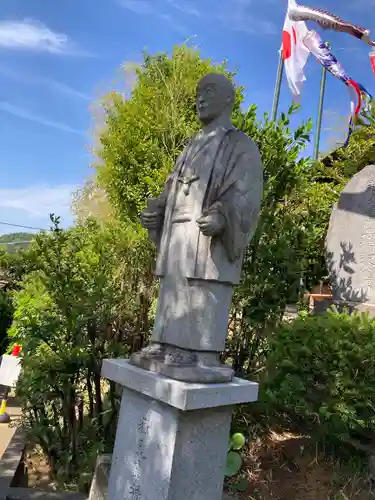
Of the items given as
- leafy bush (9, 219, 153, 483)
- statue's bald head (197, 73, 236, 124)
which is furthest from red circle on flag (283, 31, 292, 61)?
statue's bald head (197, 73, 236, 124)

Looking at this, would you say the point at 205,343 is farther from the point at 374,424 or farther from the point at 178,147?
the point at 178,147

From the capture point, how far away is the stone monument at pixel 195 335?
2359 millimetres

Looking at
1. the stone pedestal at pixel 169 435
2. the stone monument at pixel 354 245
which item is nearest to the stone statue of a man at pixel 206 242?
the stone pedestal at pixel 169 435

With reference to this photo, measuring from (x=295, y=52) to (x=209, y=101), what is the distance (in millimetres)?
8447

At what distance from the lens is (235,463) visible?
3959mm

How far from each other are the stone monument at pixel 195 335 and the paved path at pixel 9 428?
9.83 ft

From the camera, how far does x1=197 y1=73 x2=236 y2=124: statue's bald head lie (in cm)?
267

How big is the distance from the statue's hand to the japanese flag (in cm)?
853

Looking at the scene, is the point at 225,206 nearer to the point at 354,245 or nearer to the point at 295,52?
the point at 354,245

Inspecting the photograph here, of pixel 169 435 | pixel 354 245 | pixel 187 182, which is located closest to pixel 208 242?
pixel 187 182

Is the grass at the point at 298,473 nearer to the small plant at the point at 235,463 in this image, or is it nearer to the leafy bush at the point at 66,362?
the small plant at the point at 235,463

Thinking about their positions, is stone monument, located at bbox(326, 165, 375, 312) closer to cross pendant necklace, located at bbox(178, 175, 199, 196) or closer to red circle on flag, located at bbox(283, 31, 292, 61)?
cross pendant necklace, located at bbox(178, 175, 199, 196)

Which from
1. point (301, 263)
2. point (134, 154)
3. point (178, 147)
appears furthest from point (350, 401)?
point (134, 154)

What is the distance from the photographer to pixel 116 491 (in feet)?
8.61
